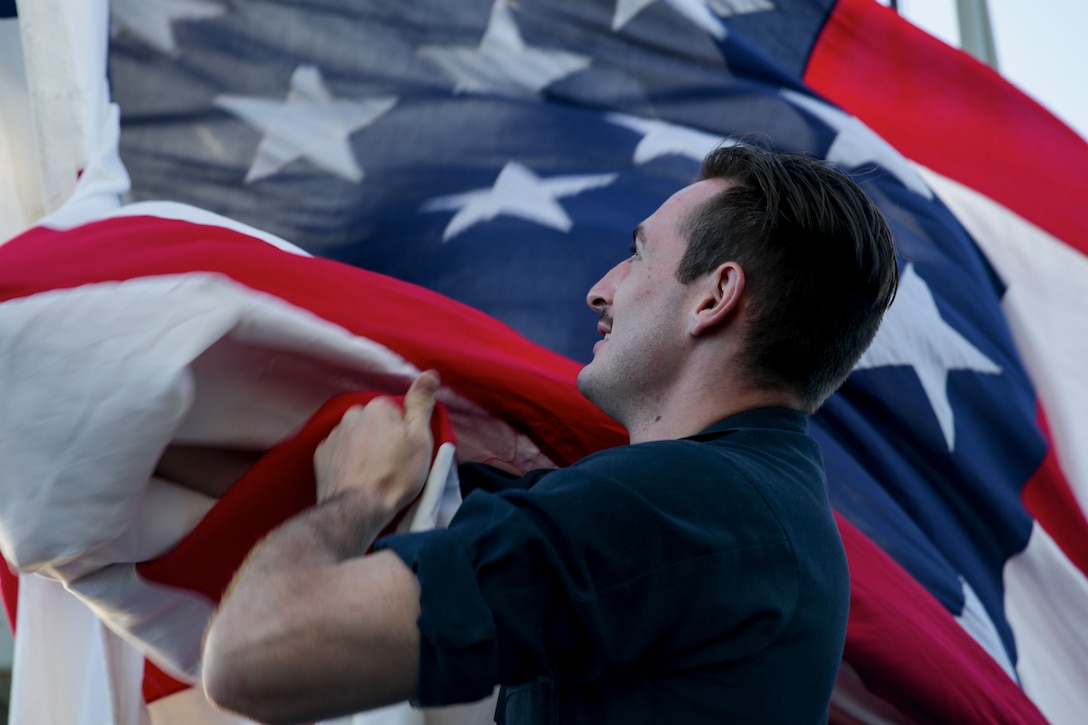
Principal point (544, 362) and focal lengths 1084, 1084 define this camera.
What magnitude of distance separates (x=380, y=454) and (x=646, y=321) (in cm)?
34

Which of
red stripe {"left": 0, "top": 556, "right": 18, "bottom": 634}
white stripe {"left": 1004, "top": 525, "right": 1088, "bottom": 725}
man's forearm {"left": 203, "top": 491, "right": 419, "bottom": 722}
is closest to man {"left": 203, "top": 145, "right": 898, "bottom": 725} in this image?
man's forearm {"left": 203, "top": 491, "right": 419, "bottom": 722}

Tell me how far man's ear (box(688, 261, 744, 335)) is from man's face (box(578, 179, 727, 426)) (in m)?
0.02

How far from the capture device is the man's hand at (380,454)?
89 centimetres

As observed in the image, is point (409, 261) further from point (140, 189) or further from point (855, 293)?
point (855, 293)

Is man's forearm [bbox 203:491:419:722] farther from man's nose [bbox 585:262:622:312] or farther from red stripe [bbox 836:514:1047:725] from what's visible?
red stripe [bbox 836:514:1047:725]

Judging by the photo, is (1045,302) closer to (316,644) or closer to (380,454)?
(380,454)

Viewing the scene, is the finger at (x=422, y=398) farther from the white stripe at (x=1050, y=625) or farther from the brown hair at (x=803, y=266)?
the white stripe at (x=1050, y=625)

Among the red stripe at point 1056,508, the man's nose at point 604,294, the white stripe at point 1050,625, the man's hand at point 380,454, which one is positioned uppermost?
the man's nose at point 604,294

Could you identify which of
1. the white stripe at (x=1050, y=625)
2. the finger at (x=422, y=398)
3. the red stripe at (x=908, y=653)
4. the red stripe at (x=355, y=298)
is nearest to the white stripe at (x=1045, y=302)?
the white stripe at (x=1050, y=625)

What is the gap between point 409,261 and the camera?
1616mm

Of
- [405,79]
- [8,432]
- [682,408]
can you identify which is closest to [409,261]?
[405,79]

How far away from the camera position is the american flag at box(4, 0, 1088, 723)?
5.11 feet

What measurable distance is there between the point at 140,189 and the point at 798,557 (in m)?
1.12

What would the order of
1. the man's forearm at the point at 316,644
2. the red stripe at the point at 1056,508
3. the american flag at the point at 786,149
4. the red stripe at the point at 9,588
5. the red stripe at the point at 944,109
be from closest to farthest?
the man's forearm at the point at 316,644 < the red stripe at the point at 9,588 < the american flag at the point at 786,149 < the red stripe at the point at 1056,508 < the red stripe at the point at 944,109
